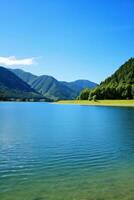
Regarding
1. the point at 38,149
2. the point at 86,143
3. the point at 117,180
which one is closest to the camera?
the point at 117,180

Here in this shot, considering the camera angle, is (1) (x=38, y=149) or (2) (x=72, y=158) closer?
(2) (x=72, y=158)

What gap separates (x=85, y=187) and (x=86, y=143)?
67.4 feet

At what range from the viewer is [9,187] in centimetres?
2191

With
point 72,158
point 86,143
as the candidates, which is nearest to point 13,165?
point 72,158

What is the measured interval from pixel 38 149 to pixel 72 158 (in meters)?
6.20

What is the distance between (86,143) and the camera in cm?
4259

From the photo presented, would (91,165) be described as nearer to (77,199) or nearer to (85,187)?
(85,187)

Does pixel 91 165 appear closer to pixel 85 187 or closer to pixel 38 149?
pixel 85 187

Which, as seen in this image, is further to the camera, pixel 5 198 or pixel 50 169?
pixel 50 169

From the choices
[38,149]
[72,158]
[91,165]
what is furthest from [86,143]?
[91,165]

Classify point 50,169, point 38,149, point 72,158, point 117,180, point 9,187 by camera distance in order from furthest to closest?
point 38,149 → point 72,158 → point 50,169 → point 117,180 → point 9,187

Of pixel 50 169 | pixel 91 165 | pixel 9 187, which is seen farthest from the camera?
pixel 91 165

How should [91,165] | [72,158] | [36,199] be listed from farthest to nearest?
1. [72,158]
2. [91,165]
3. [36,199]

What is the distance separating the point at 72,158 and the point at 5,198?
13483 millimetres
